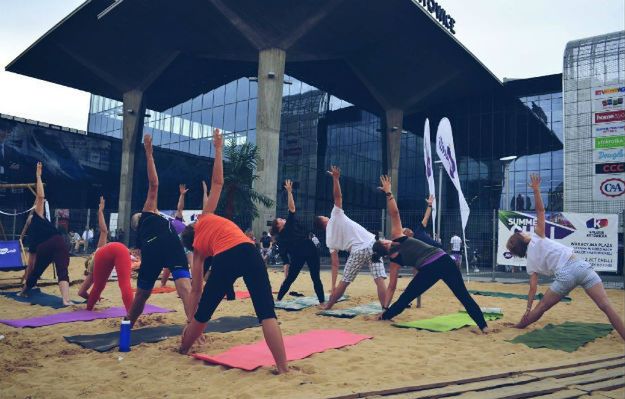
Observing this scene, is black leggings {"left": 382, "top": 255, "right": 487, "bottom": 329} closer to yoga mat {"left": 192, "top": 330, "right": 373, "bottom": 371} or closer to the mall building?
yoga mat {"left": 192, "top": 330, "right": 373, "bottom": 371}

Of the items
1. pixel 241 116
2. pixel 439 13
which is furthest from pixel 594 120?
pixel 241 116

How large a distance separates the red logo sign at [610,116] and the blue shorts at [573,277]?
2149cm

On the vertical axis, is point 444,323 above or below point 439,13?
below

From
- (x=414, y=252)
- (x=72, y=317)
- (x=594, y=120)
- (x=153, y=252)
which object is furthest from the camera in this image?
(x=594, y=120)

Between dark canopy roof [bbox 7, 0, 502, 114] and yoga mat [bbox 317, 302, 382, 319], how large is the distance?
17.4m

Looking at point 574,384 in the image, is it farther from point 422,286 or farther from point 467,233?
point 467,233

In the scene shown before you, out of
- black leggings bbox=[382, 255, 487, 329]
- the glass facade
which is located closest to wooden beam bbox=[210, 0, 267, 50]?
the glass facade

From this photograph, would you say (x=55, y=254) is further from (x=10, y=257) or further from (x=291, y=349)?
(x=291, y=349)

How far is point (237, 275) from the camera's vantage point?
14.4 feet

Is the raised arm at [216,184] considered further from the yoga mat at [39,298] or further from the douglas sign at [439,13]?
the douglas sign at [439,13]

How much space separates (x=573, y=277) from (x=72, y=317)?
22.1 feet

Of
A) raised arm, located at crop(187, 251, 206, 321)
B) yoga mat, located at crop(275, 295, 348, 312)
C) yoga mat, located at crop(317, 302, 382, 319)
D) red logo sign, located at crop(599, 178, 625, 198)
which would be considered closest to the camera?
raised arm, located at crop(187, 251, 206, 321)

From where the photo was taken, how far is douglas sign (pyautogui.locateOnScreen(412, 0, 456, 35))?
2443 centimetres

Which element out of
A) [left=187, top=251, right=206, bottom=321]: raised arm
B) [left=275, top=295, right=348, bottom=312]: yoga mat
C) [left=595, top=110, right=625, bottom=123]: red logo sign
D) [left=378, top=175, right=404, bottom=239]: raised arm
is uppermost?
[left=595, top=110, right=625, bottom=123]: red logo sign
